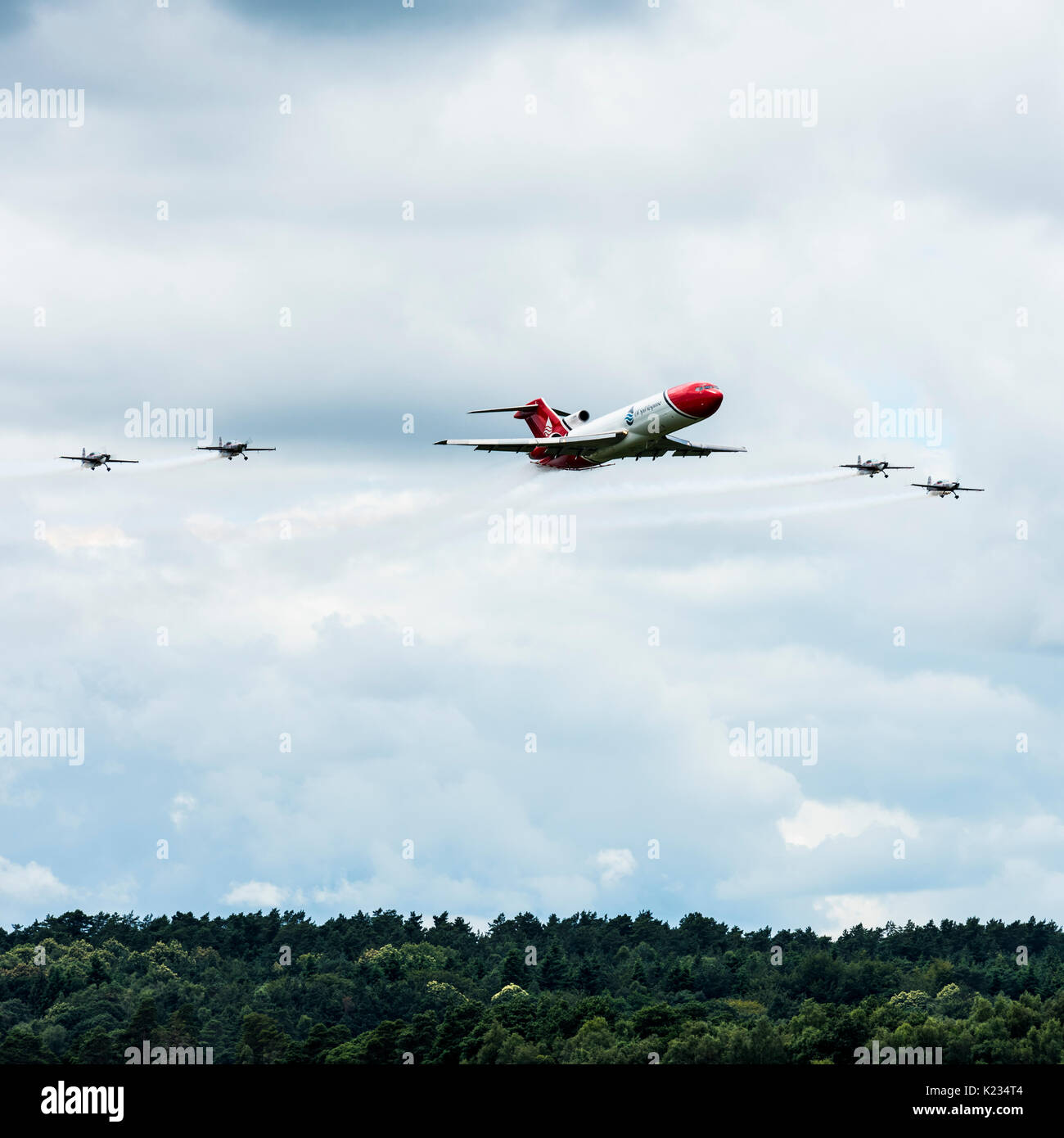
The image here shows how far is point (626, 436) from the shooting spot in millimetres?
132250

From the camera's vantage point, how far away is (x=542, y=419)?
148000 mm

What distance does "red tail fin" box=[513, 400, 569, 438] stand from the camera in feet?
479

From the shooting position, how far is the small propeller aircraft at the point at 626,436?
420ft

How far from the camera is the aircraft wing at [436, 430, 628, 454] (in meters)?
132

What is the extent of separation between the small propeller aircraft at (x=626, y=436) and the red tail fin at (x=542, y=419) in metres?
2.85

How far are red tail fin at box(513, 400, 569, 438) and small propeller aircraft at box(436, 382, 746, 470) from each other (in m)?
2.85

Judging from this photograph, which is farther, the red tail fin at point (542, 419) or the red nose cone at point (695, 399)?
the red tail fin at point (542, 419)

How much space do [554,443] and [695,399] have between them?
11.8m

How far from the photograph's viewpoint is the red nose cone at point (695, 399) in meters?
128

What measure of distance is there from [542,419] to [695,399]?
75.4ft

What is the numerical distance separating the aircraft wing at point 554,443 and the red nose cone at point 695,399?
541 cm

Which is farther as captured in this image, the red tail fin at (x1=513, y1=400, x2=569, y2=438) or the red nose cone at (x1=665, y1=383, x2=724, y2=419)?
the red tail fin at (x1=513, y1=400, x2=569, y2=438)

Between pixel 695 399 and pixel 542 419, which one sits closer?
pixel 695 399
